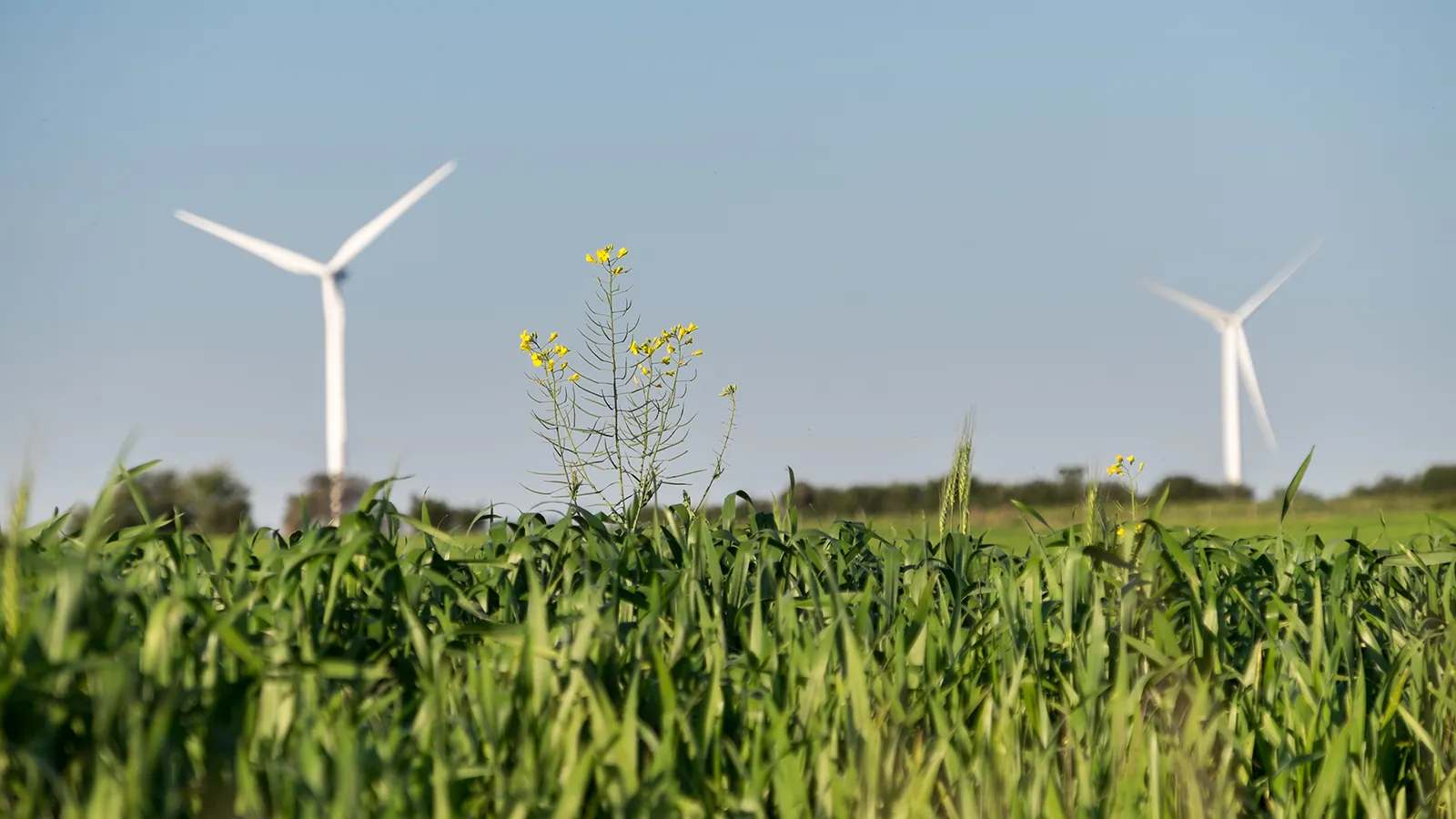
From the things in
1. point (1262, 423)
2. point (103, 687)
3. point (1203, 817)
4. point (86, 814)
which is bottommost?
point (1203, 817)

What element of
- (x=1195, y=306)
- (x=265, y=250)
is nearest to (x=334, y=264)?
(x=265, y=250)

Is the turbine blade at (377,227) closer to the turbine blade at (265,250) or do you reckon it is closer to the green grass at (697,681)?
the turbine blade at (265,250)

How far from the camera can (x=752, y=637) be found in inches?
131

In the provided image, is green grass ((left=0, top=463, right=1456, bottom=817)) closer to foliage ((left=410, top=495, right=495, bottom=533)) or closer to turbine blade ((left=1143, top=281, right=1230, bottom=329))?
foliage ((left=410, top=495, right=495, bottom=533))

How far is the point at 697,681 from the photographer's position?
3.06 meters

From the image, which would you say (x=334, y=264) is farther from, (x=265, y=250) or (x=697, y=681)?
(x=697, y=681)

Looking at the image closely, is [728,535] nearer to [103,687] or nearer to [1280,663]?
[1280,663]

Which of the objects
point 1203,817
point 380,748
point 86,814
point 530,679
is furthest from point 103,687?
point 1203,817

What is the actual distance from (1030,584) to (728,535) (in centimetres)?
103

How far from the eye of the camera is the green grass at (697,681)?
7.88ft

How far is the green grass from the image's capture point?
240cm

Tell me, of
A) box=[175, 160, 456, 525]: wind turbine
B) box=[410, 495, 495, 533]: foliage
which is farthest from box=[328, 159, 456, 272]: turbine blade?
box=[410, 495, 495, 533]: foliage

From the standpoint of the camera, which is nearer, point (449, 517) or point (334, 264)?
point (449, 517)

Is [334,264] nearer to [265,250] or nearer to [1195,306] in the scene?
[265,250]
